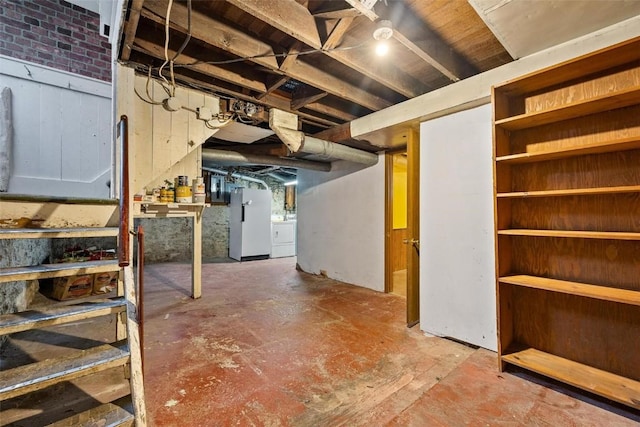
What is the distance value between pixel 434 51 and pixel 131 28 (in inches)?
76.9

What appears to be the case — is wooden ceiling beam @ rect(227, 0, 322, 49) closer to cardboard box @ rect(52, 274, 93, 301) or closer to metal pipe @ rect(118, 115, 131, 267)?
metal pipe @ rect(118, 115, 131, 267)

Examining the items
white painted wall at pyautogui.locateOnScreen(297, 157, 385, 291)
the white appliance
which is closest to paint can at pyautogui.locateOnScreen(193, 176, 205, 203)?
white painted wall at pyautogui.locateOnScreen(297, 157, 385, 291)

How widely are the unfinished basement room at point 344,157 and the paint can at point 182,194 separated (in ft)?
0.05

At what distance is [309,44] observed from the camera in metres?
1.77

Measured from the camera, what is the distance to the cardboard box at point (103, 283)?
12.1ft

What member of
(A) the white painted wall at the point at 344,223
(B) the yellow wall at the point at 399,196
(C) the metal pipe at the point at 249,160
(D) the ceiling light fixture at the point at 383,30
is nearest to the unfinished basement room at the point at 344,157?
(D) the ceiling light fixture at the point at 383,30

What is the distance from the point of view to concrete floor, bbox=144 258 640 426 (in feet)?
4.70

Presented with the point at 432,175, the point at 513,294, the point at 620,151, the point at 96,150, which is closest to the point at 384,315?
the point at 513,294

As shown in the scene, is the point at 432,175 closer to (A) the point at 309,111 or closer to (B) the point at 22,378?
(A) the point at 309,111

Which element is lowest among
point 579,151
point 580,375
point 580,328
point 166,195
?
point 580,375

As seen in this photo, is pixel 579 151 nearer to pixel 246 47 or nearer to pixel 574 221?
pixel 574 221

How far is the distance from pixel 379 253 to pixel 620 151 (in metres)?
2.68

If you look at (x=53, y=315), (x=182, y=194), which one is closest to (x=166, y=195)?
(x=182, y=194)

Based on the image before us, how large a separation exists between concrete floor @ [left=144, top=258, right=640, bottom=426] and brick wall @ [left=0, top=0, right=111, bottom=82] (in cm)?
298
